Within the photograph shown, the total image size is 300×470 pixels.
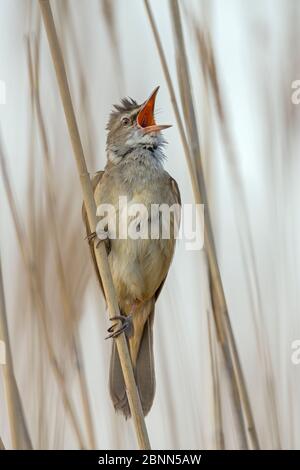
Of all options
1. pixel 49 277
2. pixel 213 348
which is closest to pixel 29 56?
pixel 49 277

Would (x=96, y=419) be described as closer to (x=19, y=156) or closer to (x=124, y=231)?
(x=124, y=231)

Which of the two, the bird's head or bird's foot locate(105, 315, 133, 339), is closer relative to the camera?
bird's foot locate(105, 315, 133, 339)

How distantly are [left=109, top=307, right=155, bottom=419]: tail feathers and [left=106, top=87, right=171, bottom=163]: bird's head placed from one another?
0.84m

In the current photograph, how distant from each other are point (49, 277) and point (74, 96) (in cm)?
73

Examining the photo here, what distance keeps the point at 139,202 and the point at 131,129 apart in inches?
16.9

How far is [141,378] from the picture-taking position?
2.92 meters

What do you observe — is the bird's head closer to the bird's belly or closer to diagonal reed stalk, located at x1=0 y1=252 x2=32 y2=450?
the bird's belly

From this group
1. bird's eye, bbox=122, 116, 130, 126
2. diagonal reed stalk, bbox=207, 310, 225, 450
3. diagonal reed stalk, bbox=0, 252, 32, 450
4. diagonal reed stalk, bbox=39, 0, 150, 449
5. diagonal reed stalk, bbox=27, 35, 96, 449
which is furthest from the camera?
bird's eye, bbox=122, 116, 130, 126

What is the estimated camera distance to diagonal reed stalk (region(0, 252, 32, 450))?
2.07 metres

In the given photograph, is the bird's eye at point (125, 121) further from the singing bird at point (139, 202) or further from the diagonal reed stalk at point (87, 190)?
the diagonal reed stalk at point (87, 190)

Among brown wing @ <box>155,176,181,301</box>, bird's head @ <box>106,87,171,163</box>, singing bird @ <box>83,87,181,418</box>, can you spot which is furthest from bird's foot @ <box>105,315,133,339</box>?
bird's head @ <box>106,87,171,163</box>

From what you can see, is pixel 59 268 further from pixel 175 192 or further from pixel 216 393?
pixel 175 192

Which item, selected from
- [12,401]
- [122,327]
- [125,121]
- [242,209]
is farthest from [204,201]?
[125,121]

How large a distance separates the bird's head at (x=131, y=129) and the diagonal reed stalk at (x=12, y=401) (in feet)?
4.09
